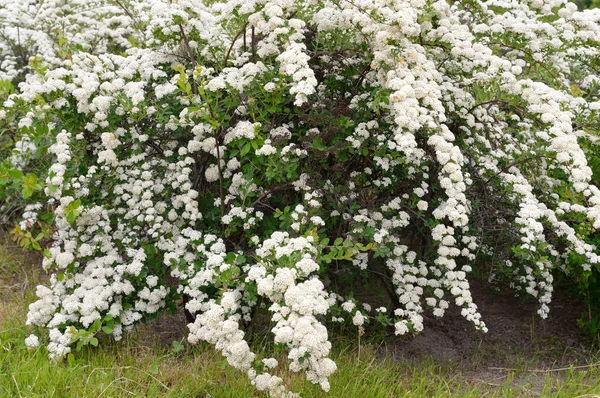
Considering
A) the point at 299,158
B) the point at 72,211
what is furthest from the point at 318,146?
the point at 72,211

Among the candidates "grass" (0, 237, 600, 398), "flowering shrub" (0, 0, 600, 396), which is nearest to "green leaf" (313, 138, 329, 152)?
"flowering shrub" (0, 0, 600, 396)

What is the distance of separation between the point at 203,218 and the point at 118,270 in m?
0.55

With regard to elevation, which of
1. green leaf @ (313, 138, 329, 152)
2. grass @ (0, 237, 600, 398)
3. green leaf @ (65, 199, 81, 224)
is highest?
green leaf @ (313, 138, 329, 152)

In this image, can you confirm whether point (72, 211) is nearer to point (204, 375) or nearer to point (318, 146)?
point (204, 375)

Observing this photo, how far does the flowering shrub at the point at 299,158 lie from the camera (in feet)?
9.80

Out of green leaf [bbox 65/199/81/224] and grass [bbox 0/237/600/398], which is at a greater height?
green leaf [bbox 65/199/81/224]

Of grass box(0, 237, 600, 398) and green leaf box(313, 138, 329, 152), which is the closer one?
grass box(0, 237, 600, 398)

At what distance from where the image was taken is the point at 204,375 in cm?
300

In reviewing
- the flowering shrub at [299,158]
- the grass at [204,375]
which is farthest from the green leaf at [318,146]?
the grass at [204,375]

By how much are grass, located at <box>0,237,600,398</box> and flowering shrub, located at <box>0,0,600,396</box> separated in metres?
0.16

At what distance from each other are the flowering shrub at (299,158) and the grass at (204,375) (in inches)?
6.2

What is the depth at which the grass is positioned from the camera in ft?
9.37

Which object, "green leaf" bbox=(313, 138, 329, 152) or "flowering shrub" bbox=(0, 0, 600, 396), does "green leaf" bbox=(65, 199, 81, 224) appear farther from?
"green leaf" bbox=(313, 138, 329, 152)

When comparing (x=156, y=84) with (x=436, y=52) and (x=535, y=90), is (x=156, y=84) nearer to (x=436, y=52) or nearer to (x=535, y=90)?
(x=436, y=52)
